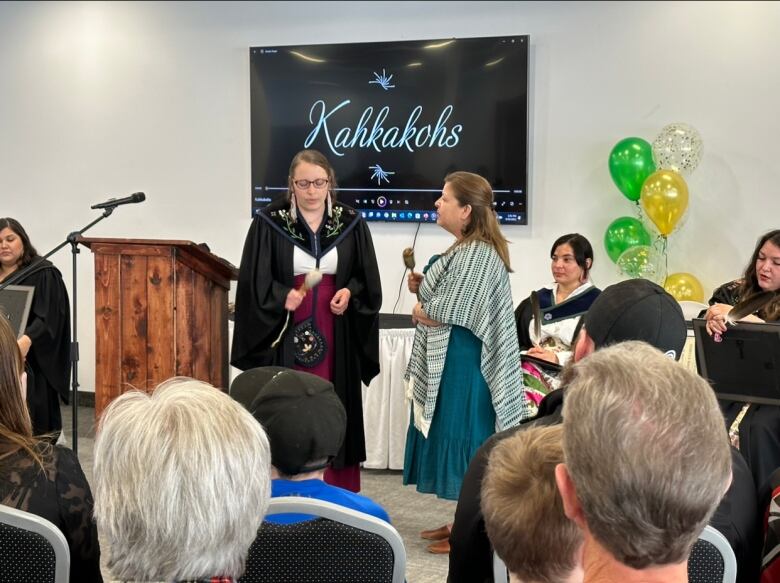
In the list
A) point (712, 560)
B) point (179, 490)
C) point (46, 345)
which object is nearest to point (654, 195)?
point (46, 345)

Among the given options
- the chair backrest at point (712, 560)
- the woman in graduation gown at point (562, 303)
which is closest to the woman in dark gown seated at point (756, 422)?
the woman in graduation gown at point (562, 303)

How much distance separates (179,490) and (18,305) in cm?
354

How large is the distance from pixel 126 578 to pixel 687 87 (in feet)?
17.2

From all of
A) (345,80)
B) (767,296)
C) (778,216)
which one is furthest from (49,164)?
(767,296)

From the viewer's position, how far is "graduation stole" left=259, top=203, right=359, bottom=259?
390cm

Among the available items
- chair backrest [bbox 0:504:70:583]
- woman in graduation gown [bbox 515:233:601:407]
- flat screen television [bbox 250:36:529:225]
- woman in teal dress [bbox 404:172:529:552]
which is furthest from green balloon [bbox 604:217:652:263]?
chair backrest [bbox 0:504:70:583]

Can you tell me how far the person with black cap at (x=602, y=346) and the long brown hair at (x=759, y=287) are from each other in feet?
5.13

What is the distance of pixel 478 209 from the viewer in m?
3.83

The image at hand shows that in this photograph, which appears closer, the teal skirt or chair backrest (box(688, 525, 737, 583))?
chair backrest (box(688, 525, 737, 583))

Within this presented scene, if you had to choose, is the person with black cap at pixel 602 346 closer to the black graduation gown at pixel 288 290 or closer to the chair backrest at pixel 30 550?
the chair backrest at pixel 30 550

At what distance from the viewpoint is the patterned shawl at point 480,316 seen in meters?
3.83

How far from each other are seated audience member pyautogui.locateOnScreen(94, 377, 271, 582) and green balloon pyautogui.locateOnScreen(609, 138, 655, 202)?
4688mm

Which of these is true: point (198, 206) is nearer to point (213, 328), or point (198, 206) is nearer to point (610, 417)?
point (213, 328)

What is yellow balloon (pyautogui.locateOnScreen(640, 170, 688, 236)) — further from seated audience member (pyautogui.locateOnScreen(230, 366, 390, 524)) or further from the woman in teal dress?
seated audience member (pyautogui.locateOnScreen(230, 366, 390, 524))
